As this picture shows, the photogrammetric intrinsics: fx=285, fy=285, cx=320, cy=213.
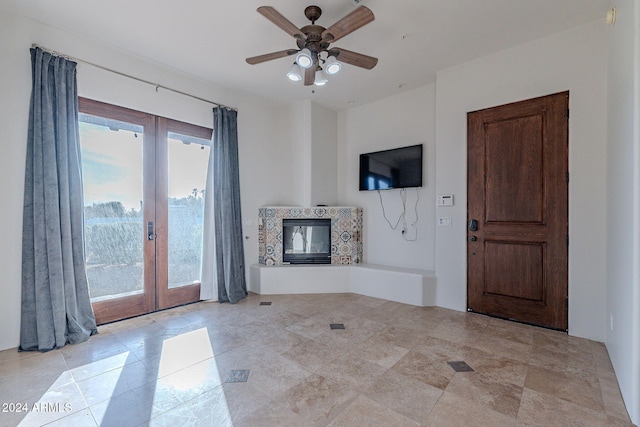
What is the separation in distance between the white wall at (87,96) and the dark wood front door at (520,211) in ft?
10.0

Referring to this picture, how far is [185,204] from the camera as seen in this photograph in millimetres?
3791

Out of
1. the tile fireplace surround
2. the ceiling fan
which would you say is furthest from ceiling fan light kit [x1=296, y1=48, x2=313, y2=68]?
the tile fireplace surround

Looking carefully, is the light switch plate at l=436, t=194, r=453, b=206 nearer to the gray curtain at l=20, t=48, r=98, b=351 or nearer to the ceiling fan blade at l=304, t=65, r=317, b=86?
the ceiling fan blade at l=304, t=65, r=317, b=86

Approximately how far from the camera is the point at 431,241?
13.4 feet

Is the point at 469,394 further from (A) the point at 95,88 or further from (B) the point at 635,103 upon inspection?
(A) the point at 95,88

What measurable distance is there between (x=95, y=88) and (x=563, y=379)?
4932 millimetres

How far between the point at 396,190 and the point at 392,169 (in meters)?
0.34

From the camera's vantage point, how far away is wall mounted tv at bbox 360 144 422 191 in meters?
4.14

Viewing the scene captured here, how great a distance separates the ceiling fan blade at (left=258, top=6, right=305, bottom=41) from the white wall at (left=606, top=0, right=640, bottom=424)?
2117mm

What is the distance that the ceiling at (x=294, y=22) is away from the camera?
97.1 inches

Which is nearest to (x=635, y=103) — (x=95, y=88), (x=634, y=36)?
(x=634, y=36)

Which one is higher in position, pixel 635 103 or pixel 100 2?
pixel 100 2

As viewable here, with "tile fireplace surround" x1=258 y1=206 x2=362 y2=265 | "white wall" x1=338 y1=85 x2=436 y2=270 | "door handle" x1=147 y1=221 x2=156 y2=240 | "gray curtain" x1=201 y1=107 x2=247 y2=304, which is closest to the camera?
"door handle" x1=147 y1=221 x2=156 y2=240

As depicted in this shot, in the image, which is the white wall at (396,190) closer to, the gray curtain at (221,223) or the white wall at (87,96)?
the white wall at (87,96)
